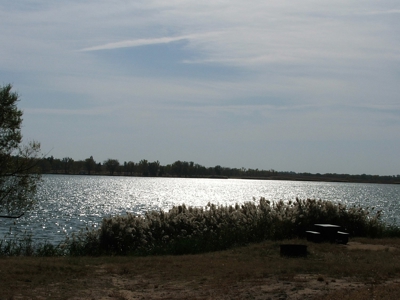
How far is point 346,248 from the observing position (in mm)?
16641

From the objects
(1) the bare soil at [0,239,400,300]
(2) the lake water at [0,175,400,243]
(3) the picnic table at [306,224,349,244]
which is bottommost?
(2) the lake water at [0,175,400,243]

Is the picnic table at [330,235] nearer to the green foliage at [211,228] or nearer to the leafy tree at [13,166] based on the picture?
the green foliage at [211,228]

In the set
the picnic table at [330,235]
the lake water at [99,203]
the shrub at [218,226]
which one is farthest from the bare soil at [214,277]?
the lake water at [99,203]

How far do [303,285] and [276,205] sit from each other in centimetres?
1193

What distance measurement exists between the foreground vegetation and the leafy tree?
2.04 m

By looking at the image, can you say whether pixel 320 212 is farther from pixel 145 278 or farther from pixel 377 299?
pixel 377 299

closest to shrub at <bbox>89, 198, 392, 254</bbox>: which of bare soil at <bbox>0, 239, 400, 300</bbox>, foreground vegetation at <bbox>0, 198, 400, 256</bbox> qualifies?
foreground vegetation at <bbox>0, 198, 400, 256</bbox>

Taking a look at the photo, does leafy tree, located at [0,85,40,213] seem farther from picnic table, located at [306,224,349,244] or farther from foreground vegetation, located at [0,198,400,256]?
picnic table, located at [306,224,349,244]

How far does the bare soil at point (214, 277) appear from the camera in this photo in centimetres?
1000

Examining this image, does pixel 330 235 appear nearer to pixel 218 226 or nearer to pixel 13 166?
pixel 218 226

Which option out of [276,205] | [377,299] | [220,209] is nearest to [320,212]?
[276,205]

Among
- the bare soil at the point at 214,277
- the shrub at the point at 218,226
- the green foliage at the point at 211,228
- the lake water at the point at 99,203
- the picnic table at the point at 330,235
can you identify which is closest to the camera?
the bare soil at the point at 214,277

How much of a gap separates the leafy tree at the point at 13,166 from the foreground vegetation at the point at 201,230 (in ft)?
6.71

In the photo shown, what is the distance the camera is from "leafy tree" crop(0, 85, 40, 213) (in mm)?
21391
